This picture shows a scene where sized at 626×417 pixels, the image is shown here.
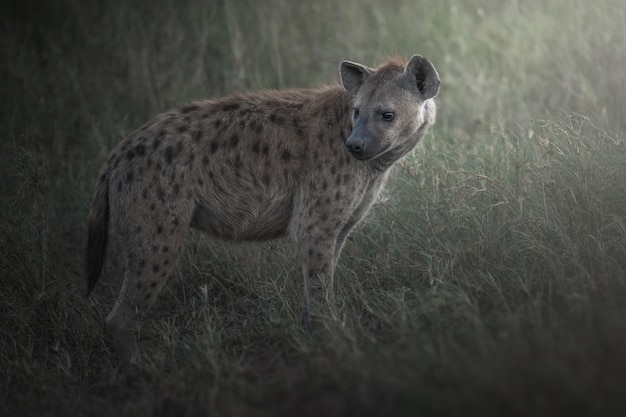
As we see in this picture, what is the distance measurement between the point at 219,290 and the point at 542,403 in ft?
8.67

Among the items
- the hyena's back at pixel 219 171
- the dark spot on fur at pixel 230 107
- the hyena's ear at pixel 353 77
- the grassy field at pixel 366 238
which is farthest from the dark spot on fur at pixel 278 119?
→ the grassy field at pixel 366 238

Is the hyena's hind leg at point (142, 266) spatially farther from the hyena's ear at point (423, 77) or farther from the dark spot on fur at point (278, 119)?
the hyena's ear at point (423, 77)

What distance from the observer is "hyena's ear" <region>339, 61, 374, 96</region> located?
3.99 meters

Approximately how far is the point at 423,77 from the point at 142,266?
1597 mm

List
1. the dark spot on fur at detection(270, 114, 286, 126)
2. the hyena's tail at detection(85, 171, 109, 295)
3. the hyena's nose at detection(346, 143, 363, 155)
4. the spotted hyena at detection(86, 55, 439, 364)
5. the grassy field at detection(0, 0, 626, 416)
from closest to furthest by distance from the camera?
1. the grassy field at detection(0, 0, 626, 416)
2. the hyena's nose at detection(346, 143, 363, 155)
3. the spotted hyena at detection(86, 55, 439, 364)
4. the hyena's tail at detection(85, 171, 109, 295)
5. the dark spot on fur at detection(270, 114, 286, 126)

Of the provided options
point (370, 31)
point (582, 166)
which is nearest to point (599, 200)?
point (582, 166)

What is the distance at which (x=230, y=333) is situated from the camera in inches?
156

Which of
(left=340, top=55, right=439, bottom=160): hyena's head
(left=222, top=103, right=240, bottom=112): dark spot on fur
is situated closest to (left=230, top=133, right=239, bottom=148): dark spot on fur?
(left=222, top=103, right=240, bottom=112): dark spot on fur

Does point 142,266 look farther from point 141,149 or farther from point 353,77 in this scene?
point 353,77

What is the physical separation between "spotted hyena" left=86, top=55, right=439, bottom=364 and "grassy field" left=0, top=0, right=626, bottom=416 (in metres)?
0.29

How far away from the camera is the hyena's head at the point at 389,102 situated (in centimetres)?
377

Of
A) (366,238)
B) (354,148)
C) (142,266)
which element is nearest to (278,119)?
(354,148)

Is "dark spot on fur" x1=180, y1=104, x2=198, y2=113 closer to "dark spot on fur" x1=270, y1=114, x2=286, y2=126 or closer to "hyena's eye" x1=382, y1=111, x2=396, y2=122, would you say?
"dark spot on fur" x1=270, y1=114, x2=286, y2=126

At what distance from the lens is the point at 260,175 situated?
13.1ft
